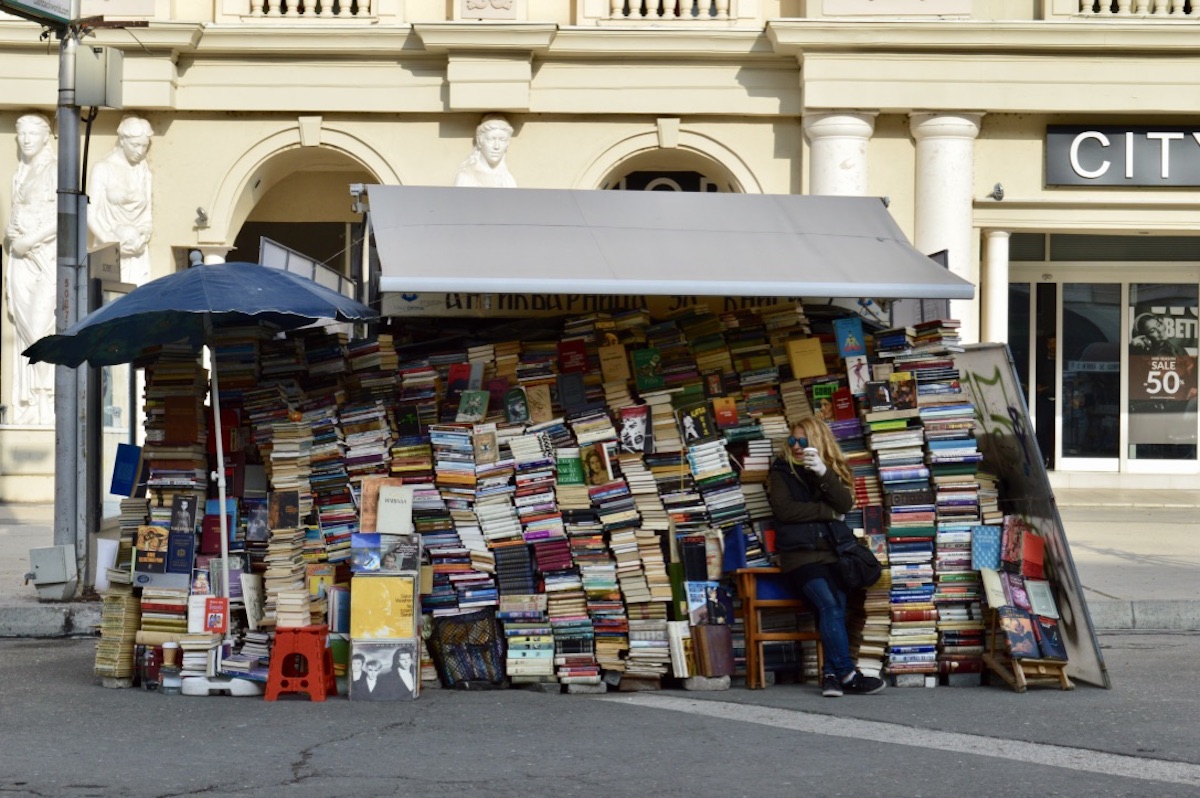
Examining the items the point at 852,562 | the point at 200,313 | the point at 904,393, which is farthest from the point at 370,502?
the point at 904,393

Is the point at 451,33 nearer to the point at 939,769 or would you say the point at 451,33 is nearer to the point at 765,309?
the point at 765,309

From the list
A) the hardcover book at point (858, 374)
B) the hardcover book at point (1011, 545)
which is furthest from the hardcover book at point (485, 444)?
the hardcover book at point (1011, 545)

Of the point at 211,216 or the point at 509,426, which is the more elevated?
the point at 211,216

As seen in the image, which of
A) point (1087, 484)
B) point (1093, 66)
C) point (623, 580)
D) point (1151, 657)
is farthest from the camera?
→ point (1087, 484)

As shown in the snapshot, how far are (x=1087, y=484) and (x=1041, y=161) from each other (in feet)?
14.2

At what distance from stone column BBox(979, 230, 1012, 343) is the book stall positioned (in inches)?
362

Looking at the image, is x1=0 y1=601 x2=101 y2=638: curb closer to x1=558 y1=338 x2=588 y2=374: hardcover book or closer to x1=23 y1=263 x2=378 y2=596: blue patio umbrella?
x1=23 y1=263 x2=378 y2=596: blue patio umbrella

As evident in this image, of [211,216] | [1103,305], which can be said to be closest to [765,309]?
[211,216]

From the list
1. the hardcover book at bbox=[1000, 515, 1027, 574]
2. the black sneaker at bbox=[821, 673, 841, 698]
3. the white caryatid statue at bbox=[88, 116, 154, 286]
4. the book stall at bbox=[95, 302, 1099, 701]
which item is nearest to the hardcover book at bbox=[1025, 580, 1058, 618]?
the book stall at bbox=[95, 302, 1099, 701]

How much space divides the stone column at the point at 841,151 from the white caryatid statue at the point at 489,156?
3469 millimetres

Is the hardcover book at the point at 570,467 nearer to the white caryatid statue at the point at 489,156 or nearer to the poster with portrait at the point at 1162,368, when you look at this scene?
the white caryatid statue at the point at 489,156

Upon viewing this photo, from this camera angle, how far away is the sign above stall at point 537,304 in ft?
30.4

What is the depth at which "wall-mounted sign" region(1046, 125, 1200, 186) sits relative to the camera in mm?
17703

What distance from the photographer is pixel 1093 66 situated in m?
17.4
